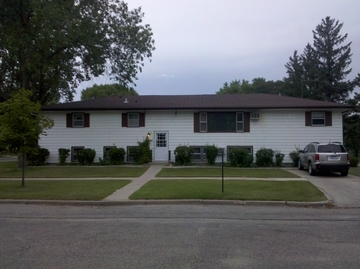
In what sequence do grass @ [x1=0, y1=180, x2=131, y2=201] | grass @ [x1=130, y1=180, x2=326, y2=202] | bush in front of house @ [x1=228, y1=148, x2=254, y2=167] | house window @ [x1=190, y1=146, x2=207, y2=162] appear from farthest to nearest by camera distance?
house window @ [x1=190, y1=146, x2=207, y2=162] → bush in front of house @ [x1=228, y1=148, x2=254, y2=167] → grass @ [x1=0, y1=180, x2=131, y2=201] → grass @ [x1=130, y1=180, x2=326, y2=202]

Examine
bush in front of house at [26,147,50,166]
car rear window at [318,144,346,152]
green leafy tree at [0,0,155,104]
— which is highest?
green leafy tree at [0,0,155,104]

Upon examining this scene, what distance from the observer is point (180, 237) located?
7426 mm

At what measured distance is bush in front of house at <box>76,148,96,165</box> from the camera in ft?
85.9

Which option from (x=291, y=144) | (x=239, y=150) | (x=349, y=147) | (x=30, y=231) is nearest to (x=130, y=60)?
(x=239, y=150)

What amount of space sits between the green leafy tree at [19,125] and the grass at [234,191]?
462cm

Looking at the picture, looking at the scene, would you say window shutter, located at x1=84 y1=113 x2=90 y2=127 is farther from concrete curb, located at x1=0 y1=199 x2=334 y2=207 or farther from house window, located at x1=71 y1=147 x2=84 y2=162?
concrete curb, located at x1=0 y1=199 x2=334 y2=207

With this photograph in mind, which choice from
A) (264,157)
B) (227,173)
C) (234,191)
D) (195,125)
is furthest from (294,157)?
(234,191)

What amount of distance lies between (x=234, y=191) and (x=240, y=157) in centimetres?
1188

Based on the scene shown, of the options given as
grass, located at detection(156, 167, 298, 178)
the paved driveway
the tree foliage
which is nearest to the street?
the paved driveway

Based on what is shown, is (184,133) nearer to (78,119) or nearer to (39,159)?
(78,119)

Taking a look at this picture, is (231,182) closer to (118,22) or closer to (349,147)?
(118,22)

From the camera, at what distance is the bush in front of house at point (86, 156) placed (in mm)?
26172

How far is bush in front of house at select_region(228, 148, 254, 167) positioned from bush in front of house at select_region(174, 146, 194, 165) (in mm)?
2694

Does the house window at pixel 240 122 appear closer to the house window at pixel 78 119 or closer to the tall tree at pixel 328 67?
the house window at pixel 78 119
